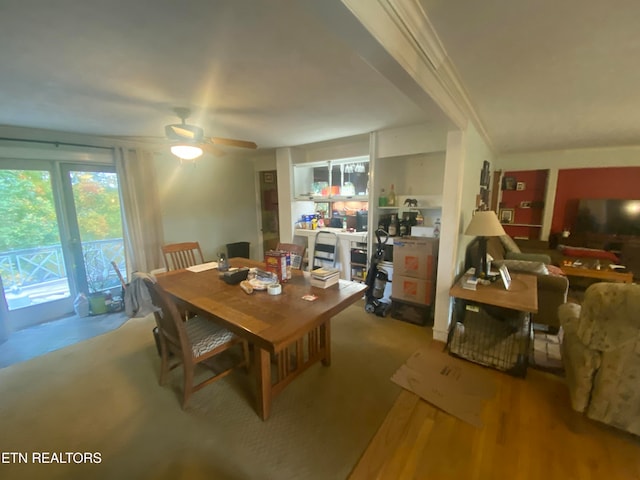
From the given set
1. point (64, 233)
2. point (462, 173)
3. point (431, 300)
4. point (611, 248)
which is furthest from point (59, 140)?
point (611, 248)

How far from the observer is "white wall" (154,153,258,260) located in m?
4.02

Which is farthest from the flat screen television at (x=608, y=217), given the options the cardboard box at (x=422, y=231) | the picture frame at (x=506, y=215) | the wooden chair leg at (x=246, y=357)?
the wooden chair leg at (x=246, y=357)

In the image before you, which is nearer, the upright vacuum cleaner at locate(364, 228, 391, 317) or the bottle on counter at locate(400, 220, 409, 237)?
the upright vacuum cleaner at locate(364, 228, 391, 317)

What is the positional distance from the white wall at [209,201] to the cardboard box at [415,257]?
10.6 feet

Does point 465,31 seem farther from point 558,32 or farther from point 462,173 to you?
point 462,173

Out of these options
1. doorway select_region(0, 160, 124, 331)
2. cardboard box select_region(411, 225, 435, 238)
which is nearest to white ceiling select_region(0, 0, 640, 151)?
doorway select_region(0, 160, 124, 331)

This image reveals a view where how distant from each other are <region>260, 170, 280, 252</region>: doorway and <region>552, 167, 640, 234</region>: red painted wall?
5240mm

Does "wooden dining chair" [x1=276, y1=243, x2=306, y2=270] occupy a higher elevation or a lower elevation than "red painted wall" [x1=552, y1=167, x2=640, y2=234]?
lower

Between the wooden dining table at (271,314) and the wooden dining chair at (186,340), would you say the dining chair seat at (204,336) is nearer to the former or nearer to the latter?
the wooden dining chair at (186,340)

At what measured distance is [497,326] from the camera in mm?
2541

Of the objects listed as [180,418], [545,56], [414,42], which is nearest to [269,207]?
[180,418]

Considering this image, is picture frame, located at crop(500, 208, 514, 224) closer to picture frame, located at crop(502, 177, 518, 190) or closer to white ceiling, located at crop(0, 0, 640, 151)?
picture frame, located at crop(502, 177, 518, 190)

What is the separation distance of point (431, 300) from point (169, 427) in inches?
105

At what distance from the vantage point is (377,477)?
54.1 inches
